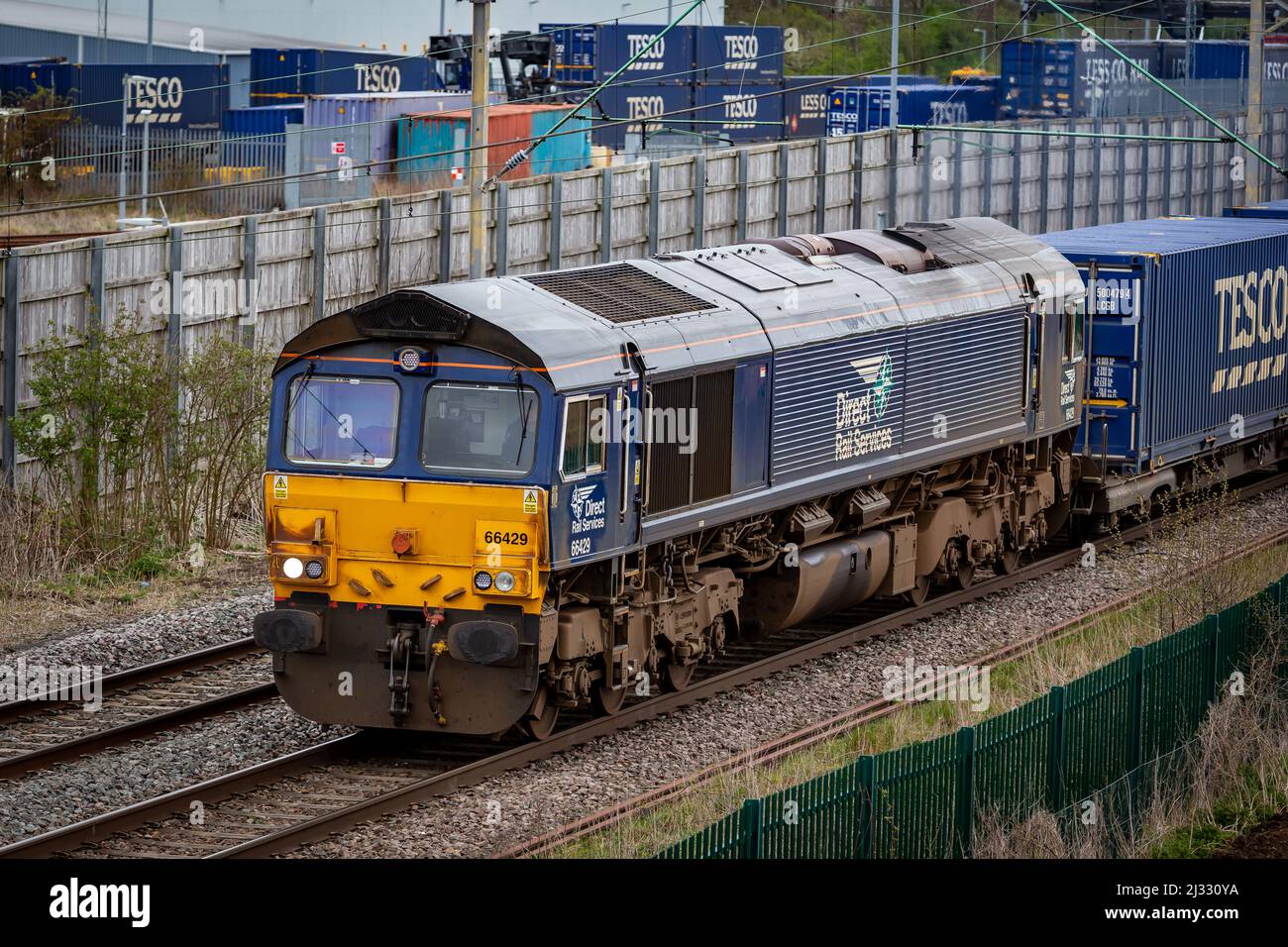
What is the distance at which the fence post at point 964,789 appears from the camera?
11344mm

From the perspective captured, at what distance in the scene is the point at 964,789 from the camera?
11391 mm

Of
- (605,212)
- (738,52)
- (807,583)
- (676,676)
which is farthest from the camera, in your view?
(738,52)

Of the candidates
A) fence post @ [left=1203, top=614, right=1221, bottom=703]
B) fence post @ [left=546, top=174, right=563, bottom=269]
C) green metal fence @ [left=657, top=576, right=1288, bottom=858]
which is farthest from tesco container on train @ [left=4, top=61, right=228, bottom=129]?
green metal fence @ [left=657, top=576, right=1288, bottom=858]

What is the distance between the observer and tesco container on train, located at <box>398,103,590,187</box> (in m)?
44.1

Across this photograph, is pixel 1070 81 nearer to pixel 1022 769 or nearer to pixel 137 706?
pixel 137 706

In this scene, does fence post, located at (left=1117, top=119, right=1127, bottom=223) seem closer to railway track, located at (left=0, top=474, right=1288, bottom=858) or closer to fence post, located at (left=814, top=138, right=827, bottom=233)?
fence post, located at (left=814, top=138, right=827, bottom=233)

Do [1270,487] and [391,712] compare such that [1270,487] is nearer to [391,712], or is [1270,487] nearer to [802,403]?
[802,403]

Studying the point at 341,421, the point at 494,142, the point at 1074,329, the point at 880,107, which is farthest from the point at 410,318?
the point at 880,107

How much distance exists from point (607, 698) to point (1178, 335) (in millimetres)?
11313

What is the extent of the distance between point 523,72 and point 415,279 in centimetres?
2854

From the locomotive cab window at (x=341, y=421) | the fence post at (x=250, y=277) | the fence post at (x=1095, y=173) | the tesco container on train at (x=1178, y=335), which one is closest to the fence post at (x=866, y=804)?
the locomotive cab window at (x=341, y=421)

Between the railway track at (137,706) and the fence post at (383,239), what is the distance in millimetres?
9227

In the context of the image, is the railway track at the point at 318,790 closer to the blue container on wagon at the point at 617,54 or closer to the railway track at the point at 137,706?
the railway track at the point at 137,706
